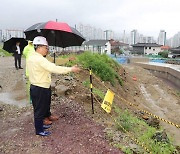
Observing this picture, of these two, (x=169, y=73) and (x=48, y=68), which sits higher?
(x=48, y=68)

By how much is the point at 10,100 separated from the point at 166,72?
1135 inches

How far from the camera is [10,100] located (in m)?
8.68

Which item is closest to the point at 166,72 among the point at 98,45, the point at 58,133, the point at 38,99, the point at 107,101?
the point at 98,45

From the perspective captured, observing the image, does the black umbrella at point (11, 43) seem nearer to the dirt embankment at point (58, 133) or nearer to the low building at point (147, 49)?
the dirt embankment at point (58, 133)

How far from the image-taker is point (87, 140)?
5.19 metres

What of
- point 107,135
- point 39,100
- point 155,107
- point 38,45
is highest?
point 38,45

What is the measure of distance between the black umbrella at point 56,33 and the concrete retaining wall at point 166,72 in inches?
948

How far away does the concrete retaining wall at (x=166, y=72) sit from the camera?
98.3 ft

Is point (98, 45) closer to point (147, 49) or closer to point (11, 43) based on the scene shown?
point (147, 49)

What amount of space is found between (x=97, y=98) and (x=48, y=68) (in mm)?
4391

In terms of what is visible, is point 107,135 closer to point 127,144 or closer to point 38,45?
point 127,144

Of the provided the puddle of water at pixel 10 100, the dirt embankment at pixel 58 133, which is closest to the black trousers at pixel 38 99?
the dirt embankment at pixel 58 133

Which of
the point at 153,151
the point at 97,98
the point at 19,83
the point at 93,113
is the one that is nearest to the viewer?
the point at 153,151

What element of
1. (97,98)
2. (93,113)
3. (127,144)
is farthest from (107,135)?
(97,98)
